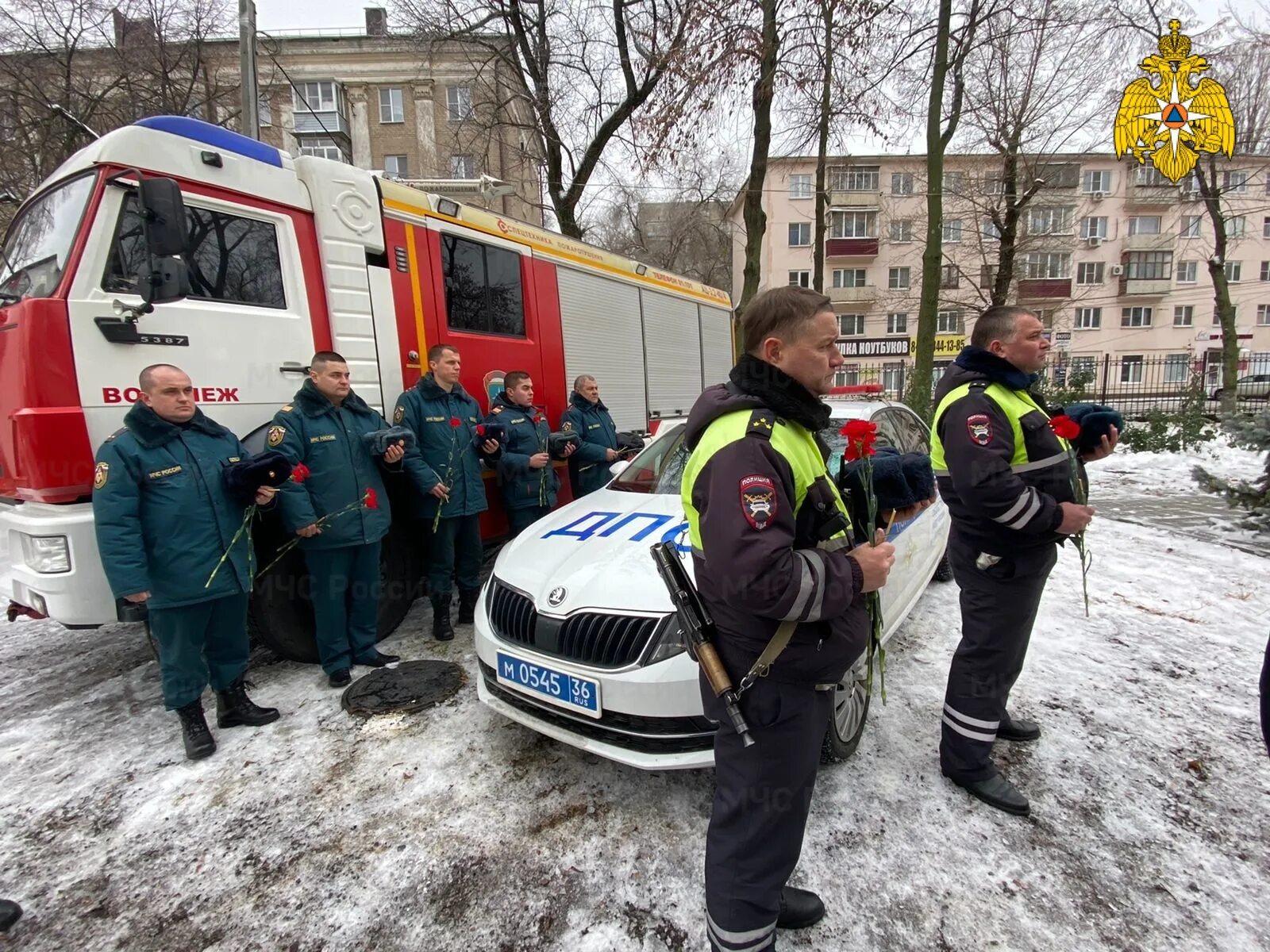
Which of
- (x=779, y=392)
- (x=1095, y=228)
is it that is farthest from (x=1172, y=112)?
(x=1095, y=228)

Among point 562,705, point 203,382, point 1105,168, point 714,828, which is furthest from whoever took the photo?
point 1105,168

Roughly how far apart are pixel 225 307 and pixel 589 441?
2770 millimetres

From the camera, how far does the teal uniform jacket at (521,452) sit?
14.4ft

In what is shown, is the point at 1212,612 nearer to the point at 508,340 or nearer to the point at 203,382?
the point at 508,340

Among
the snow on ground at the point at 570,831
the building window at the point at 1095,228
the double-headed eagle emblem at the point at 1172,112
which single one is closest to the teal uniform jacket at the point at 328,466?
the snow on ground at the point at 570,831

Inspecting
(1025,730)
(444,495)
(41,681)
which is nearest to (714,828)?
(1025,730)

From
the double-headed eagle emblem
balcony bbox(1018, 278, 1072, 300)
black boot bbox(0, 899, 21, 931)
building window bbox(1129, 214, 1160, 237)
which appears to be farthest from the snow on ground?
building window bbox(1129, 214, 1160, 237)

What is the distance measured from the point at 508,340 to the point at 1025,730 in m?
4.29

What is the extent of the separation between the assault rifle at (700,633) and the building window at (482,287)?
3507 mm

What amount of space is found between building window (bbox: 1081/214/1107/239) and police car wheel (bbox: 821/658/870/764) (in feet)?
144

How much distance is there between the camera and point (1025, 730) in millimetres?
2828

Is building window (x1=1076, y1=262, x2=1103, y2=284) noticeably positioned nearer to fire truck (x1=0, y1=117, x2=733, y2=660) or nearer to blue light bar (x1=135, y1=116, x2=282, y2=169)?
fire truck (x1=0, y1=117, x2=733, y2=660)

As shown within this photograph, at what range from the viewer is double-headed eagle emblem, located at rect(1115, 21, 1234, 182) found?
10180 mm

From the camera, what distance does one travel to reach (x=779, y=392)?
56.4 inches
